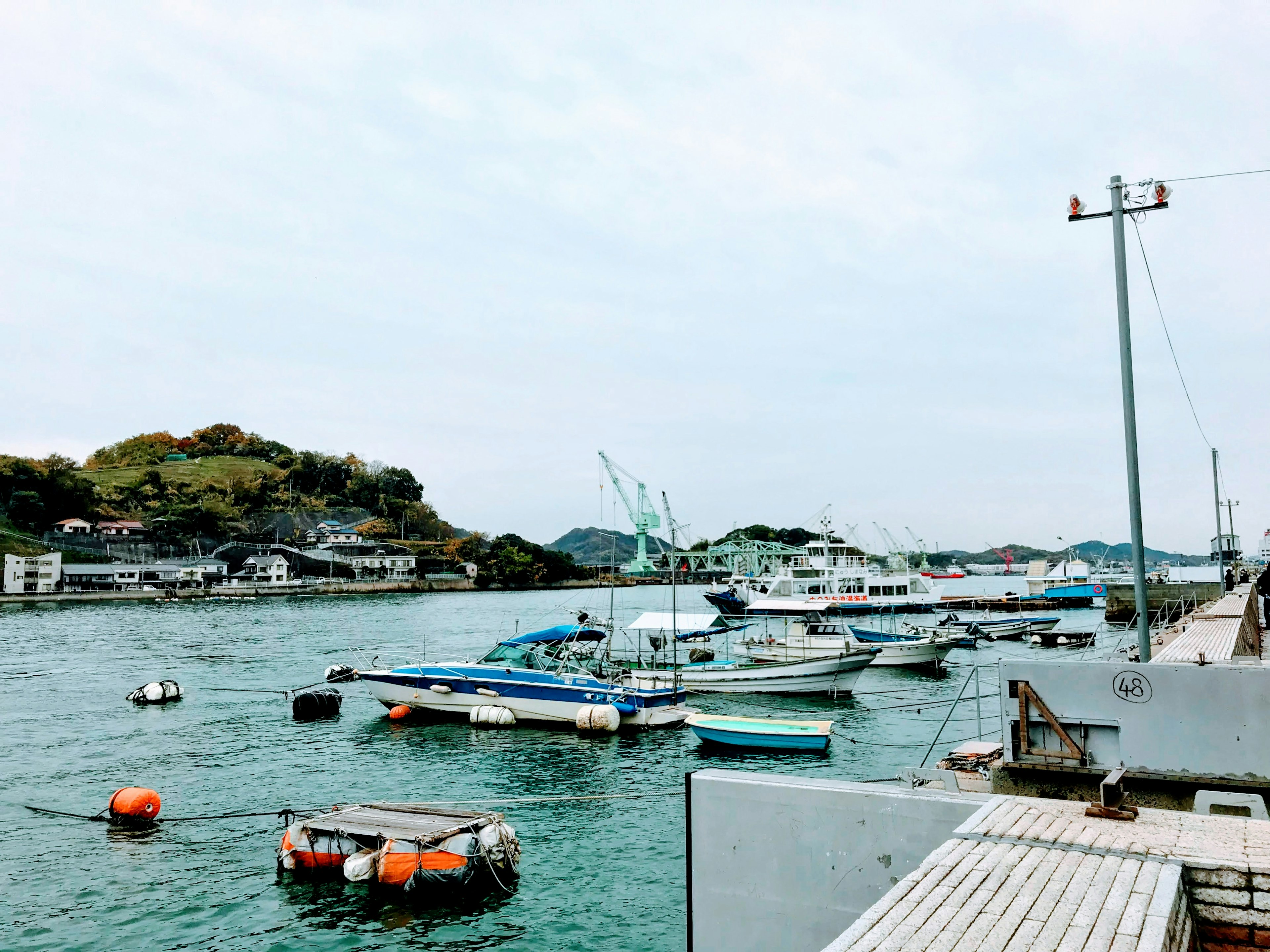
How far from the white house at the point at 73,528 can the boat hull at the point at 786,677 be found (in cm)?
14689

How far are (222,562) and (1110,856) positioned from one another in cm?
15837

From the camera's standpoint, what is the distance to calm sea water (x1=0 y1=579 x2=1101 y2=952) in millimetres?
13438

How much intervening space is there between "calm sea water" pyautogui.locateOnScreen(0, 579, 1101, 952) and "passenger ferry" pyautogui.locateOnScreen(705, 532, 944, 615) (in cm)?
3637

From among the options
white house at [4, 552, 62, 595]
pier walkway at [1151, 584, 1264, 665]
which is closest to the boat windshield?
pier walkway at [1151, 584, 1264, 665]

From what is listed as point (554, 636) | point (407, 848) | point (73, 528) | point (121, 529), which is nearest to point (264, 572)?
point (121, 529)

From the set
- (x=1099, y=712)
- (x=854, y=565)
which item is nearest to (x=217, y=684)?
(x=1099, y=712)

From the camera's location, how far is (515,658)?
30984 millimetres

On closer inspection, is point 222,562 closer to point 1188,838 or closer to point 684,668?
point 684,668

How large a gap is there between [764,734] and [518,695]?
8.93 m

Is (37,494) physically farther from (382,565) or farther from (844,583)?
(844,583)

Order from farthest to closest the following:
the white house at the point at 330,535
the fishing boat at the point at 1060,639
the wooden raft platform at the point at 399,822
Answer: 1. the white house at the point at 330,535
2. the fishing boat at the point at 1060,639
3. the wooden raft platform at the point at 399,822

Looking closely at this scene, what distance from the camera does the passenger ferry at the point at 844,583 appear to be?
271 ft

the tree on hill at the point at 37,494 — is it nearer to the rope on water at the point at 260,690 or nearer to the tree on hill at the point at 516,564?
the tree on hill at the point at 516,564

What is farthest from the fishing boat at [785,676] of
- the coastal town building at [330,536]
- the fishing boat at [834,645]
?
the coastal town building at [330,536]
